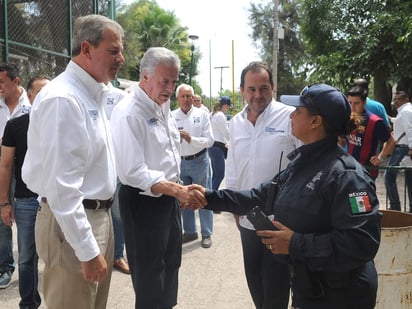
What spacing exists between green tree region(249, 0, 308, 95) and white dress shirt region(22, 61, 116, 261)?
3019cm

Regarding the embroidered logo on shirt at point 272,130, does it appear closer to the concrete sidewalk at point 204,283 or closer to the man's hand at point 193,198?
the man's hand at point 193,198

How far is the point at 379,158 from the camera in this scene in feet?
15.7

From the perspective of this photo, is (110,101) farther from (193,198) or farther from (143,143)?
(193,198)

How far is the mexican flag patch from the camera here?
5.94 ft

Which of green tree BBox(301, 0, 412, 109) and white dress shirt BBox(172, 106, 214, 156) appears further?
green tree BBox(301, 0, 412, 109)

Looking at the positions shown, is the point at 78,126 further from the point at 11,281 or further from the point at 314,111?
the point at 11,281

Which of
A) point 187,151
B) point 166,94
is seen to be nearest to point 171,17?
point 187,151

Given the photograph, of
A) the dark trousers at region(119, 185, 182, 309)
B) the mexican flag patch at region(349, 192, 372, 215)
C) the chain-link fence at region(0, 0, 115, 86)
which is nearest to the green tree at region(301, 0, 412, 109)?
the chain-link fence at region(0, 0, 115, 86)

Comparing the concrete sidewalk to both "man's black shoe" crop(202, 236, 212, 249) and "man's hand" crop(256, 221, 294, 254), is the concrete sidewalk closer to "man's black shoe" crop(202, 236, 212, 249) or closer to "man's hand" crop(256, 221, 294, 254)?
"man's black shoe" crop(202, 236, 212, 249)

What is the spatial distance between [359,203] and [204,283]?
9.59 ft

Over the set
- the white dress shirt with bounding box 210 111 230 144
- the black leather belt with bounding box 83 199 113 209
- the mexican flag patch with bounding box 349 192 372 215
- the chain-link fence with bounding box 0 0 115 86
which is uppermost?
the chain-link fence with bounding box 0 0 115 86

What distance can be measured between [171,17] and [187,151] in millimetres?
38509

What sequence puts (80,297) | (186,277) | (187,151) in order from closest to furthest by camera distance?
(80,297), (186,277), (187,151)

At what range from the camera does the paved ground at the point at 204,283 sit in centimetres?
394
